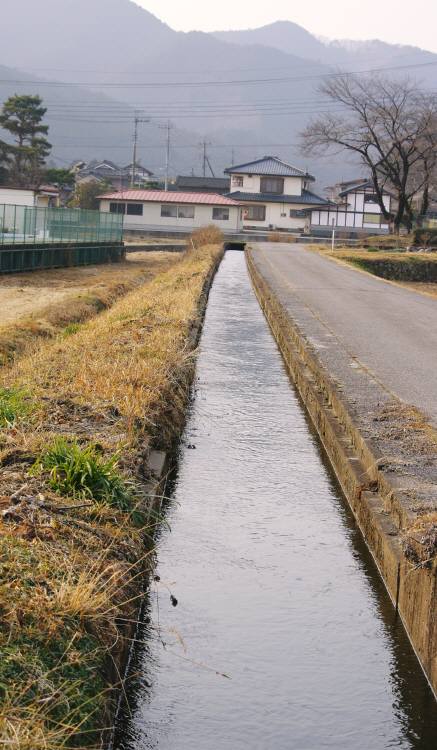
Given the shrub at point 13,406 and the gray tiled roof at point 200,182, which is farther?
the gray tiled roof at point 200,182

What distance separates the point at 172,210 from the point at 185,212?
1038 millimetres

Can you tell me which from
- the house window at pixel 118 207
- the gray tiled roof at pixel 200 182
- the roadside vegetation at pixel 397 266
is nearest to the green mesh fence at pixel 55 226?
the roadside vegetation at pixel 397 266

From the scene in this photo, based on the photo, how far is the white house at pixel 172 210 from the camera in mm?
77938

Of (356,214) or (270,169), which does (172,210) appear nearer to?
(270,169)

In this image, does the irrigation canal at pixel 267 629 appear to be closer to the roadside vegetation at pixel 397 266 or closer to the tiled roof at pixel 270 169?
the roadside vegetation at pixel 397 266

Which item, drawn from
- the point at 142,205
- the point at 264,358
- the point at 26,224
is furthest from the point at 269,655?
the point at 142,205

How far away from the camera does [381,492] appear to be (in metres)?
→ 7.46

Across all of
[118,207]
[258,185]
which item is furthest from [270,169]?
[118,207]

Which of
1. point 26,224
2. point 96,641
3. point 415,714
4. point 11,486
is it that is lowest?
point 415,714

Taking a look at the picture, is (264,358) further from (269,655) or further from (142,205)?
(142,205)

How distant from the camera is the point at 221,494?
28.4 ft

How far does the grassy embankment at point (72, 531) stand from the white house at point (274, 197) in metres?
74.7

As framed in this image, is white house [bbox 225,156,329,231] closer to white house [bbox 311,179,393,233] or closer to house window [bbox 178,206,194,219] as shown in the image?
white house [bbox 311,179,393,233]

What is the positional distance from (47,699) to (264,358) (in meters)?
13.1
